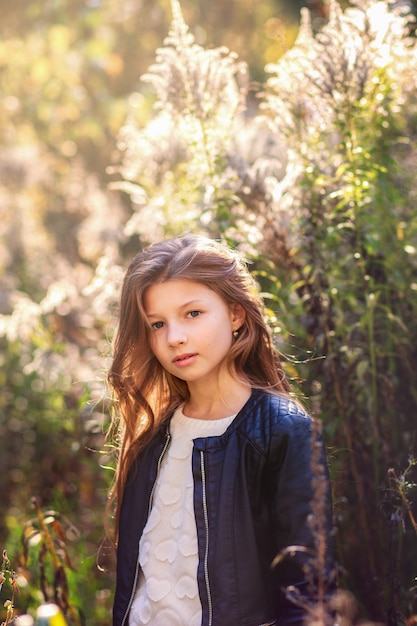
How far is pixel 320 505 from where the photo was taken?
152cm

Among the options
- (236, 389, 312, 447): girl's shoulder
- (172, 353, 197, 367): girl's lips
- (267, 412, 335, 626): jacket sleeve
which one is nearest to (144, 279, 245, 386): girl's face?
(172, 353, 197, 367): girl's lips

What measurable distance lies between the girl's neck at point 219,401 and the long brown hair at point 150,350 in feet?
0.13

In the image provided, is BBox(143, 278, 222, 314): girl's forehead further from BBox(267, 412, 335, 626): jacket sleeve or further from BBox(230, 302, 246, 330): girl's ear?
BBox(267, 412, 335, 626): jacket sleeve

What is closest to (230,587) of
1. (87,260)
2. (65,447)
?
(65,447)

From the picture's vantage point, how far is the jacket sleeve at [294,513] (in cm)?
190

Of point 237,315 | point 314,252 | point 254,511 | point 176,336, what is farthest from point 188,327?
point 314,252

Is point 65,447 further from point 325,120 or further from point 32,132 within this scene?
point 32,132

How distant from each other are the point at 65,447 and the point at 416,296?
7.95 feet

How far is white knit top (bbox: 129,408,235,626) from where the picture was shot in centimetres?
213

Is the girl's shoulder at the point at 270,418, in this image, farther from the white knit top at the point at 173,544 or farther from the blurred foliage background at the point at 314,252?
the blurred foliage background at the point at 314,252

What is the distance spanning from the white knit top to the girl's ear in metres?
0.31

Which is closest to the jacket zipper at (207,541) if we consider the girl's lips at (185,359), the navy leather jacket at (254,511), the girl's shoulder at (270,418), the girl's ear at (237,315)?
the navy leather jacket at (254,511)

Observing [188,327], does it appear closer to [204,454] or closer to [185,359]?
[185,359]

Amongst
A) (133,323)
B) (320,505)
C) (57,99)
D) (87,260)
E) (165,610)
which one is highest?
(57,99)
